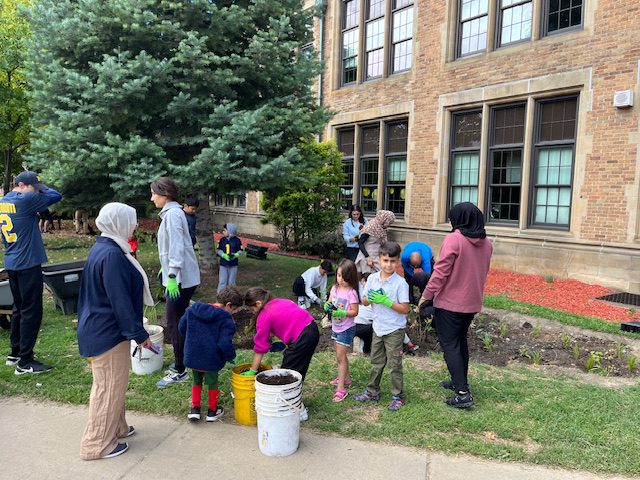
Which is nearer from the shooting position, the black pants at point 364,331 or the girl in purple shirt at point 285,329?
the girl in purple shirt at point 285,329

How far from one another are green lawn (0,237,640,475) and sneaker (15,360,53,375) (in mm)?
92

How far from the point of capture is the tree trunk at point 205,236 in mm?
9453

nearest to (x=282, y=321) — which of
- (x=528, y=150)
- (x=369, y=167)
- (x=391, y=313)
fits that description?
(x=391, y=313)

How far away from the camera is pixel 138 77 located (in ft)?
24.6

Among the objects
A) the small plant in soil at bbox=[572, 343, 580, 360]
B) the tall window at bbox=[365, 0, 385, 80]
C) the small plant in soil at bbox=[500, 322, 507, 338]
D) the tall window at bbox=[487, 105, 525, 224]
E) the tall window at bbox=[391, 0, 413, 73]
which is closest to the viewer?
the small plant in soil at bbox=[572, 343, 580, 360]

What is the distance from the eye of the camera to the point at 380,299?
167 inches

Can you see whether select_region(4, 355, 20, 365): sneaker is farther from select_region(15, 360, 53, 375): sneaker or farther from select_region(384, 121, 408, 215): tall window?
select_region(384, 121, 408, 215): tall window

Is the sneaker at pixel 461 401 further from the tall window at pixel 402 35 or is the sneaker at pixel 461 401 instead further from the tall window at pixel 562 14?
the tall window at pixel 402 35

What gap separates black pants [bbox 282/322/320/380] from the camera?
13.4ft

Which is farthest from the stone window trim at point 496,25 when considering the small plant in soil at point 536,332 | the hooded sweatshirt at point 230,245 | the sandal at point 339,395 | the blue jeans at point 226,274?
the sandal at point 339,395

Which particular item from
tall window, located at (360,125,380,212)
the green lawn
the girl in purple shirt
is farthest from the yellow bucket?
tall window, located at (360,125,380,212)

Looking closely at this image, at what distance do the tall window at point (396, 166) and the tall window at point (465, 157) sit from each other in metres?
1.67

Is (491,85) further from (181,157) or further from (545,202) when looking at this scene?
(181,157)

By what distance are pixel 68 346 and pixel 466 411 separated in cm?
478
